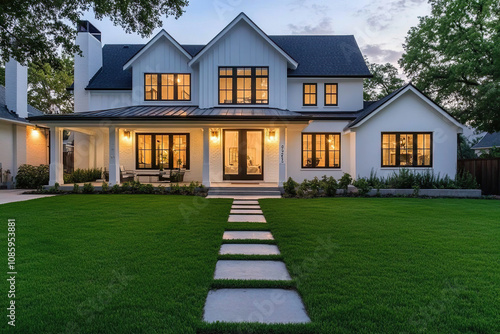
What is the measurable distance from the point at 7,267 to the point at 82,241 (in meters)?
1.18

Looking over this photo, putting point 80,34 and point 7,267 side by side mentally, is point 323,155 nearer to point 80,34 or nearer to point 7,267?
point 7,267

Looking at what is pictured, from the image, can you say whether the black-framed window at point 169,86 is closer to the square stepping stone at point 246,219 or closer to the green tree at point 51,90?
the square stepping stone at point 246,219

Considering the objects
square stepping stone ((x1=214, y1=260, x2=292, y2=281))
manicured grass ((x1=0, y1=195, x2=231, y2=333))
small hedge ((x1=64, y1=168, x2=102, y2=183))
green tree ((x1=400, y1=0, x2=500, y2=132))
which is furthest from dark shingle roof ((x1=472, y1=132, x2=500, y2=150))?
small hedge ((x1=64, y1=168, x2=102, y2=183))

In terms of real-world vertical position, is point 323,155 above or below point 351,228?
above

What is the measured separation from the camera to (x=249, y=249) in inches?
186

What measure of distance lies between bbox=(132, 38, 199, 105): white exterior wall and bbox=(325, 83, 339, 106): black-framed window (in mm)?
6814

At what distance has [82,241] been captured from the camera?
192 inches

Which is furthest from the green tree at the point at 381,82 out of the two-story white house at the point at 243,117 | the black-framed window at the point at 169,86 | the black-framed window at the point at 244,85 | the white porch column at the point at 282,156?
the black-framed window at the point at 169,86

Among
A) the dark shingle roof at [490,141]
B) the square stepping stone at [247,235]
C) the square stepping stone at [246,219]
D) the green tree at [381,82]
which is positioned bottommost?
the square stepping stone at [247,235]

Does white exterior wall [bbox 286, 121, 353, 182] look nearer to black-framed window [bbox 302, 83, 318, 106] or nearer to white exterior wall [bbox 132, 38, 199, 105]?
black-framed window [bbox 302, 83, 318, 106]

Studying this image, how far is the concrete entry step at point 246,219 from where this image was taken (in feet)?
22.5

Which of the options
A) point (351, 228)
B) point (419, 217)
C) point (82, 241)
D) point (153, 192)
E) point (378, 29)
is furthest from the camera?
point (378, 29)

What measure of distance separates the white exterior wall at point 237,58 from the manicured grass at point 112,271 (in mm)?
8612

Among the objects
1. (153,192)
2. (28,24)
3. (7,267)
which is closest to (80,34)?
(28,24)
